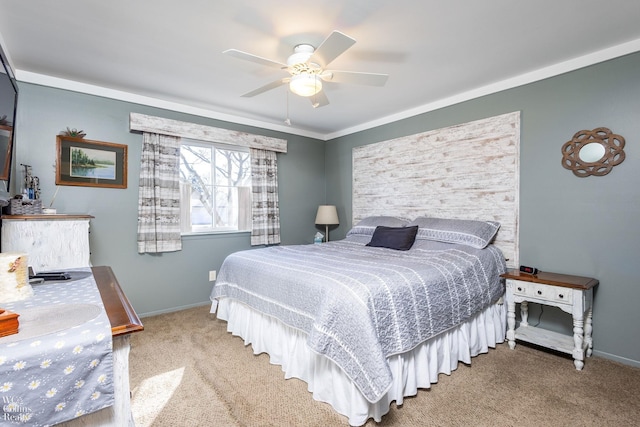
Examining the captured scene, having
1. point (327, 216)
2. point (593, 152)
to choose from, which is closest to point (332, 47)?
point (593, 152)

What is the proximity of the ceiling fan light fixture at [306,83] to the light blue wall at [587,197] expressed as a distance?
1932 millimetres

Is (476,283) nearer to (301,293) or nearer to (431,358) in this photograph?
(431,358)

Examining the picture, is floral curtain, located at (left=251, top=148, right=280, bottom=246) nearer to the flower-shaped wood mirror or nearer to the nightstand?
the nightstand

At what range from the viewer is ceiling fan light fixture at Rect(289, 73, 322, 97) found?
87.0 inches

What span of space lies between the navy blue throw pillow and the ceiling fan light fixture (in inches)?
64.7

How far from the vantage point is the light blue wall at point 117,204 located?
276 centimetres

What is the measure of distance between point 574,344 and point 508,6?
2.43m

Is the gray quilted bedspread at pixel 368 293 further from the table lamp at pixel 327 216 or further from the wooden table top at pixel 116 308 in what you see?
the table lamp at pixel 327 216

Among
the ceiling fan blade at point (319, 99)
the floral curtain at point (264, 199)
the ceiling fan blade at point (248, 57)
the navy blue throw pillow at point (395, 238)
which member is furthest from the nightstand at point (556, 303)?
the floral curtain at point (264, 199)

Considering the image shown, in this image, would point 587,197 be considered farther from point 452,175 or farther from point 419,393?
point 419,393

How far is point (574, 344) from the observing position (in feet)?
7.52

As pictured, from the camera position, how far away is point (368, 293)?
1.70 m

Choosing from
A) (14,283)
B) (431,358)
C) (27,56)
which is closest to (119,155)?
(27,56)

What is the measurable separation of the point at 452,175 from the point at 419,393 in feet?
7.47
